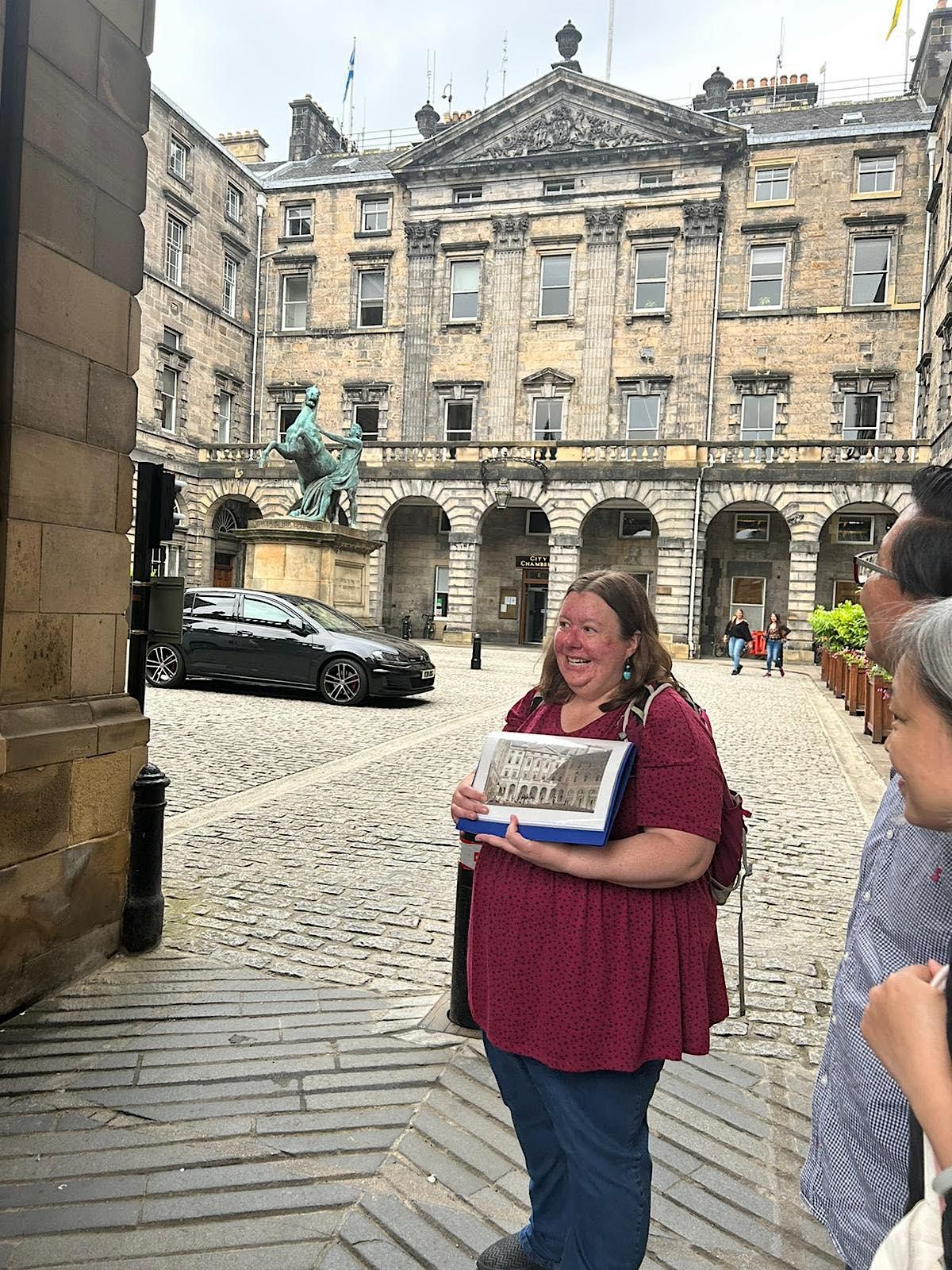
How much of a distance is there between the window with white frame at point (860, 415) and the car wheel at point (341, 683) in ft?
80.8

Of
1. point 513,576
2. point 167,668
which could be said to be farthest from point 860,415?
point 167,668

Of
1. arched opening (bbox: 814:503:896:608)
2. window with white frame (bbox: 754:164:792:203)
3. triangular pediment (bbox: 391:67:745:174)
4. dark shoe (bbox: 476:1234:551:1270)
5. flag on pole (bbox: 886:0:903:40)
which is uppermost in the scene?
flag on pole (bbox: 886:0:903:40)

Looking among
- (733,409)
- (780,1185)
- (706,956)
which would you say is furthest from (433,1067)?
(733,409)

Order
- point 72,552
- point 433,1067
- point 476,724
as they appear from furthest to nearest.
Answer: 1. point 476,724
2. point 72,552
3. point 433,1067

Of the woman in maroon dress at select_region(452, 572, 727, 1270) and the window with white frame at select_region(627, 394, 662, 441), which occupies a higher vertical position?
the window with white frame at select_region(627, 394, 662, 441)

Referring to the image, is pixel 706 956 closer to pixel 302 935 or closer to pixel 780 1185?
pixel 780 1185

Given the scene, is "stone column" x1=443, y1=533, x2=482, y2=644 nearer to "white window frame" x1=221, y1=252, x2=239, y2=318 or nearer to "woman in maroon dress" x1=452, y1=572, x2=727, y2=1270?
"white window frame" x1=221, y1=252, x2=239, y2=318

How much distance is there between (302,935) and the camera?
178 inches

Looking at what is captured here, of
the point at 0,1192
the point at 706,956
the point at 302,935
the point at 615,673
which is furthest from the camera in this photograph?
the point at 302,935

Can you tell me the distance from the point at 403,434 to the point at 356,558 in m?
16.2

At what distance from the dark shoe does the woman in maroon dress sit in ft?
0.63

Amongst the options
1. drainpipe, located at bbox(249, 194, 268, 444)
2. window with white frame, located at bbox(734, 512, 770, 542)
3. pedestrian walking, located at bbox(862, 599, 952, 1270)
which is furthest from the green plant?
drainpipe, located at bbox(249, 194, 268, 444)

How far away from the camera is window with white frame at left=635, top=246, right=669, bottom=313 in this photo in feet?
109

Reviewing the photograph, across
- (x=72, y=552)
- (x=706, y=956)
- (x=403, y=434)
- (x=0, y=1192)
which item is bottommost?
(x=0, y=1192)
